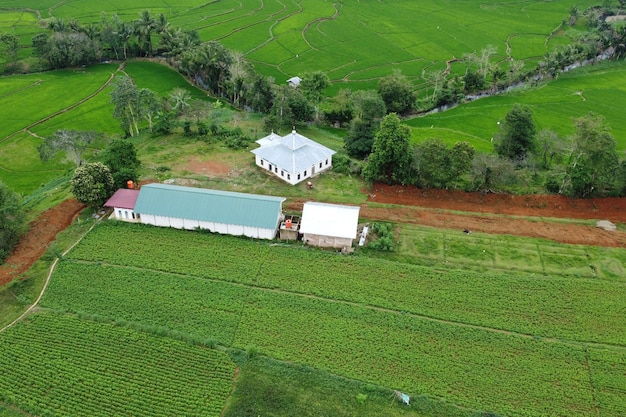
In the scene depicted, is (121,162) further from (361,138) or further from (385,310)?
(385,310)

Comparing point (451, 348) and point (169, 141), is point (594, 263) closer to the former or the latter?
point (451, 348)

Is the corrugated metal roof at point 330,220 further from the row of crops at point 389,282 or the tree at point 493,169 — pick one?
the tree at point 493,169

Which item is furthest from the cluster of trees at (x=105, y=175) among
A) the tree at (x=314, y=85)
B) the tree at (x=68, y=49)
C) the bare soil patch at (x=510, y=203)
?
the tree at (x=68, y=49)

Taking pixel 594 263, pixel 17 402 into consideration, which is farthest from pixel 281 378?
pixel 594 263

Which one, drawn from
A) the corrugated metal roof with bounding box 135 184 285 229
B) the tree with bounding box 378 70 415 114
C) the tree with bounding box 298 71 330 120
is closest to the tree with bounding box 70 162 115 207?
the corrugated metal roof with bounding box 135 184 285 229

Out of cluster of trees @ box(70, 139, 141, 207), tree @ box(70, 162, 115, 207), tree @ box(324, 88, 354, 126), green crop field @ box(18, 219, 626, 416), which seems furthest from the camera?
tree @ box(324, 88, 354, 126)

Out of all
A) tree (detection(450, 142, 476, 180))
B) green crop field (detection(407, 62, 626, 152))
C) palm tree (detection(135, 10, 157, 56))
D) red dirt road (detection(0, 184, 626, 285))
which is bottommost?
red dirt road (detection(0, 184, 626, 285))

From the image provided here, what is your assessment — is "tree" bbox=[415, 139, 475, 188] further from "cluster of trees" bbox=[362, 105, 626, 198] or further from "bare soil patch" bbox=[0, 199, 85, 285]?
"bare soil patch" bbox=[0, 199, 85, 285]
